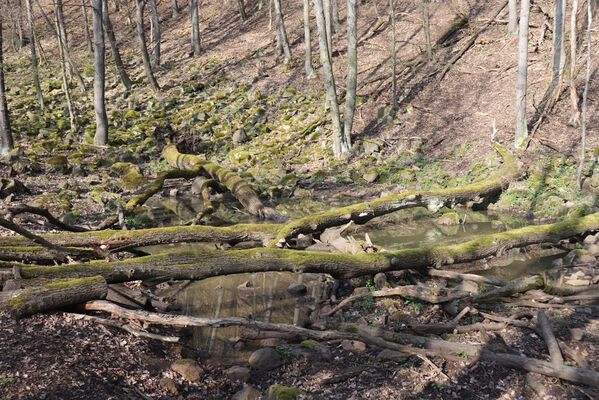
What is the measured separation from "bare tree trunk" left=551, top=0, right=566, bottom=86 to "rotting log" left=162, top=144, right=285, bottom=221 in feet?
36.4

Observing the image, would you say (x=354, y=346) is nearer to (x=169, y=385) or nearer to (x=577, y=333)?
(x=169, y=385)

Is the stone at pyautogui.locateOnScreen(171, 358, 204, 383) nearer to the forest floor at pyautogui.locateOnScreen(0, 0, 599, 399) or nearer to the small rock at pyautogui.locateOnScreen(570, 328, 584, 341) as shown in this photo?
the forest floor at pyautogui.locateOnScreen(0, 0, 599, 399)

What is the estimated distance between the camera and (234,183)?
43.8 ft

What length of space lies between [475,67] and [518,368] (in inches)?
691

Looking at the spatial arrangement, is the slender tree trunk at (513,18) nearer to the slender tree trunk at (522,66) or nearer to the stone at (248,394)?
the slender tree trunk at (522,66)

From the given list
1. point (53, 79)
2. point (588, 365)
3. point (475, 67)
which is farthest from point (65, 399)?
point (53, 79)

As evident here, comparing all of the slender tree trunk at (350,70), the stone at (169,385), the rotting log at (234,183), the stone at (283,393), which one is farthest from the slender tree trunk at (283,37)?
the stone at (283,393)

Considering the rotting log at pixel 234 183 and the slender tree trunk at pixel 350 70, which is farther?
the slender tree trunk at pixel 350 70

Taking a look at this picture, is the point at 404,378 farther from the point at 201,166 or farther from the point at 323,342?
the point at 201,166

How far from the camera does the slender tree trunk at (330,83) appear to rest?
15531 millimetres

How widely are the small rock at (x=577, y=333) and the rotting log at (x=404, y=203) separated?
4.87 metres

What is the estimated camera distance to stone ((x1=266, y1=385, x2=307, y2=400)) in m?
3.99

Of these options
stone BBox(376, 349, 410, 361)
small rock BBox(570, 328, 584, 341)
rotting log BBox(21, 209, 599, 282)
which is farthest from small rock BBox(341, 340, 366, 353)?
small rock BBox(570, 328, 584, 341)

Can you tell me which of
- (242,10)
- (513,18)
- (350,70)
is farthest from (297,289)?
(242,10)
